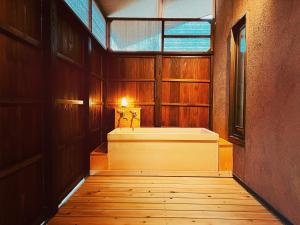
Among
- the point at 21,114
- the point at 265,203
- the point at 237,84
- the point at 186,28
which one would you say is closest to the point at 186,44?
the point at 186,28

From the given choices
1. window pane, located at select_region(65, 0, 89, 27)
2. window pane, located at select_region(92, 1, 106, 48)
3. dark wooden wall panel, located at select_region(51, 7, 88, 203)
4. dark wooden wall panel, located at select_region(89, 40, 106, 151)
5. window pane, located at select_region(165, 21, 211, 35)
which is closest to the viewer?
dark wooden wall panel, located at select_region(51, 7, 88, 203)

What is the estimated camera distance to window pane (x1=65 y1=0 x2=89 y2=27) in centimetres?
269

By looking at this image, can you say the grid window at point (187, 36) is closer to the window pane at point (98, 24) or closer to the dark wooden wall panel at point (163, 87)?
the dark wooden wall panel at point (163, 87)

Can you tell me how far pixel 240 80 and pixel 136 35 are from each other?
227cm

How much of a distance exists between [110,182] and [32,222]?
116 cm

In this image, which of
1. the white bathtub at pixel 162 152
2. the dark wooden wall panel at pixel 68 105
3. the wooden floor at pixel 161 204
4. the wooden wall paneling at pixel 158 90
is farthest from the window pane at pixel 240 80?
the dark wooden wall panel at pixel 68 105

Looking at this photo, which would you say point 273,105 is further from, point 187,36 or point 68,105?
point 187,36

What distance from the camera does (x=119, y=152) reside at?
9.94 feet

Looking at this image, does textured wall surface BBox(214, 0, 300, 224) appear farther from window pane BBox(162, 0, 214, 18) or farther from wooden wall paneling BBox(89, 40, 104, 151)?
wooden wall paneling BBox(89, 40, 104, 151)

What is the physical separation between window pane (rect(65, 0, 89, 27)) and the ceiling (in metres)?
1.00

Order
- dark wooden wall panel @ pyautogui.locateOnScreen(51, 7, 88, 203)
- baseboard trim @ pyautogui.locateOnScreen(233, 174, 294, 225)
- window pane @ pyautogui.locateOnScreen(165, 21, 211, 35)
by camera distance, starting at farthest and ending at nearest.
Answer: window pane @ pyautogui.locateOnScreen(165, 21, 211, 35)
dark wooden wall panel @ pyautogui.locateOnScreen(51, 7, 88, 203)
baseboard trim @ pyautogui.locateOnScreen(233, 174, 294, 225)

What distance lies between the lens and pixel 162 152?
302cm

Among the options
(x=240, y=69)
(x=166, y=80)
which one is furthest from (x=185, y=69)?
(x=240, y=69)

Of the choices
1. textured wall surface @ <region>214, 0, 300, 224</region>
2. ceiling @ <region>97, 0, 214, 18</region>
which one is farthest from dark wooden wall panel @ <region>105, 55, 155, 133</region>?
textured wall surface @ <region>214, 0, 300, 224</region>
